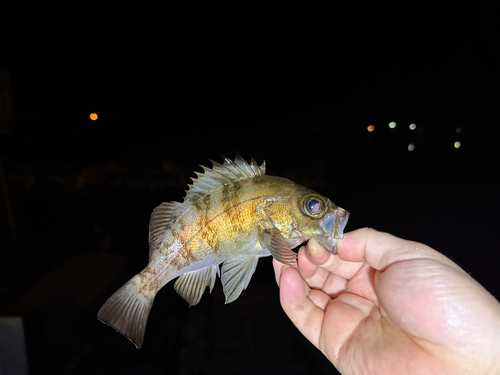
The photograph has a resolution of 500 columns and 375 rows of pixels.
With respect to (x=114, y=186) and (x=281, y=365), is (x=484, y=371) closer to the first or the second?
(x=281, y=365)

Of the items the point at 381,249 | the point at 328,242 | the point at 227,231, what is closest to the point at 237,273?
the point at 227,231

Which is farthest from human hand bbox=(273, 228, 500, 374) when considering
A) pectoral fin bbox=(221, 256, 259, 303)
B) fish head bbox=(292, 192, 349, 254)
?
pectoral fin bbox=(221, 256, 259, 303)

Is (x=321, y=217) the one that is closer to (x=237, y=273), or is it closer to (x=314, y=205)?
(x=314, y=205)

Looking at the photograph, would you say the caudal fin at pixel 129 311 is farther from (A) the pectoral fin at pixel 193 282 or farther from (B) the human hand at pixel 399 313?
(B) the human hand at pixel 399 313

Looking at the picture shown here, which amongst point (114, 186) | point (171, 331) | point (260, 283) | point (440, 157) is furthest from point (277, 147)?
point (440, 157)

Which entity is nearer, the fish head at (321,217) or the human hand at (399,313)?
the human hand at (399,313)

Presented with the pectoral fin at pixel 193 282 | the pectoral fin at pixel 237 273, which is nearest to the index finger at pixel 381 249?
the pectoral fin at pixel 237 273

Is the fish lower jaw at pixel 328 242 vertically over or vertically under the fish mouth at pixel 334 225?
under
